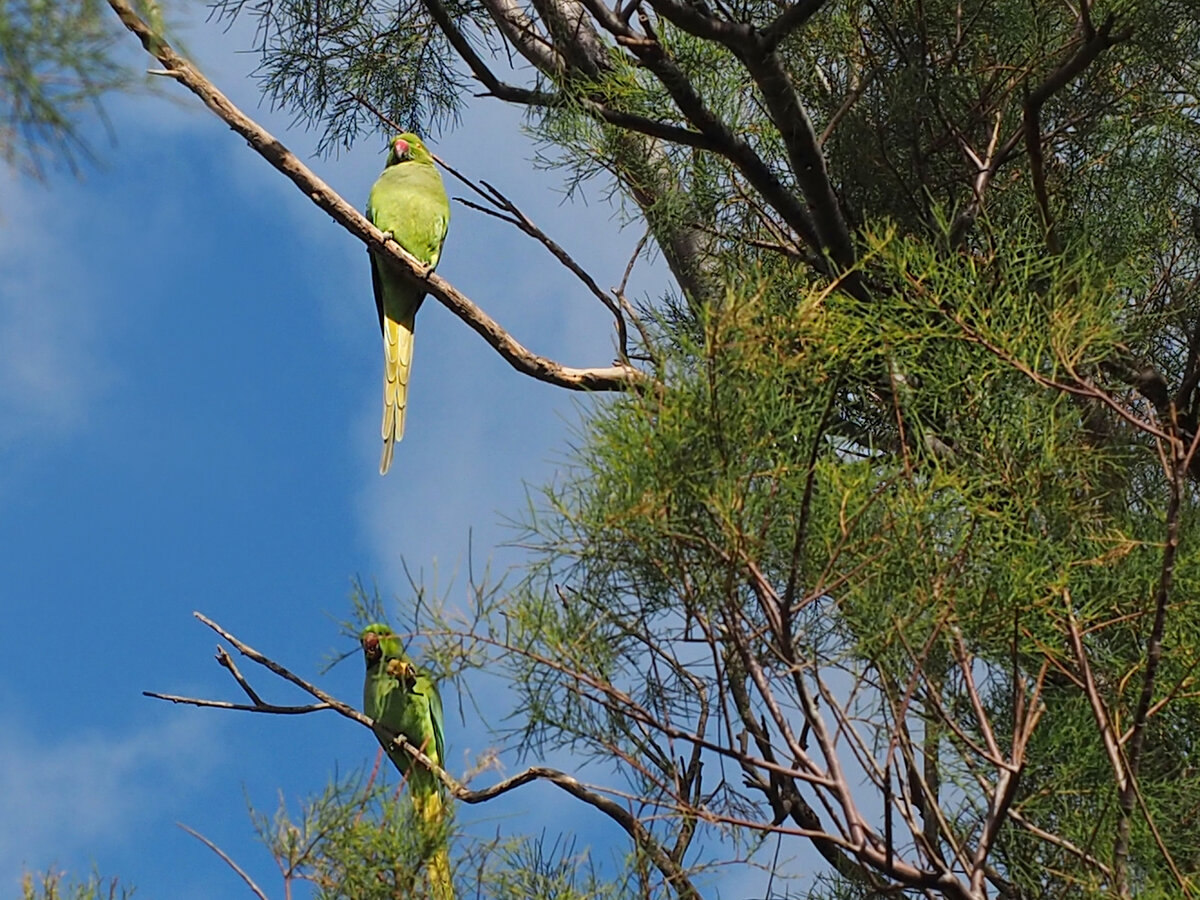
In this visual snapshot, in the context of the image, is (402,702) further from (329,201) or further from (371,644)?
(329,201)

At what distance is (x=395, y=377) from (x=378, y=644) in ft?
1.64

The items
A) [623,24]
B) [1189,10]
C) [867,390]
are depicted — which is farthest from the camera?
[1189,10]

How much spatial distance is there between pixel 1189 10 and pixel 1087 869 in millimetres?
915

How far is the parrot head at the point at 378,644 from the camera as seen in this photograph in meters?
1.16

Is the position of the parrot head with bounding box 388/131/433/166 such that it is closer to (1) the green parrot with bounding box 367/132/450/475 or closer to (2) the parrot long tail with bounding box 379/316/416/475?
(1) the green parrot with bounding box 367/132/450/475

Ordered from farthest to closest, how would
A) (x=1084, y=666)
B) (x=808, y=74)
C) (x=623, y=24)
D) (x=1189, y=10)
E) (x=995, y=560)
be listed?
(x=808, y=74), (x=1189, y=10), (x=623, y=24), (x=995, y=560), (x=1084, y=666)

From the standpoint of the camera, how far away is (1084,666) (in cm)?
85

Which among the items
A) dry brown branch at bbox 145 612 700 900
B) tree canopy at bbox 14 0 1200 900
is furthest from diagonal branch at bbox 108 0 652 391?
dry brown branch at bbox 145 612 700 900

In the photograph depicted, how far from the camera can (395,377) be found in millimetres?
1801

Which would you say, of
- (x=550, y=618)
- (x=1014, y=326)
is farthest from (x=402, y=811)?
(x=1014, y=326)

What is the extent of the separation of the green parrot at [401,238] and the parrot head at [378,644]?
26 cm

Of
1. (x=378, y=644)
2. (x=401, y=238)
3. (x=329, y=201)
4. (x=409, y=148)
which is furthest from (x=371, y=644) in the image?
(x=409, y=148)

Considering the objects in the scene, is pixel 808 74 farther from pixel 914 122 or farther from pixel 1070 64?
pixel 1070 64

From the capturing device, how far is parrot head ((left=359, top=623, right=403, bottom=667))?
1164 mm
